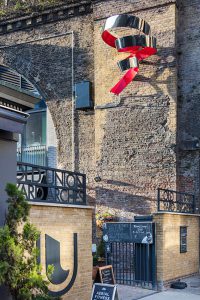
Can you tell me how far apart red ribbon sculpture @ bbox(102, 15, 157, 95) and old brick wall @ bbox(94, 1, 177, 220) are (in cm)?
45

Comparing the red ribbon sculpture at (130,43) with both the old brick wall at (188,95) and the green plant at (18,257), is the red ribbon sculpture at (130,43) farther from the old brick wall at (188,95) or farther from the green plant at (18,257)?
the green plant at (18,257)

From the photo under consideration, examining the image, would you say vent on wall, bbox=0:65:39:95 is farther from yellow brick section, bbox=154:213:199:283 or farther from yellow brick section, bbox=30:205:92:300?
yellow brick section, bbox=30:205:92:300

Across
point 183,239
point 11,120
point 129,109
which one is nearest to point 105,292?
point 11,120

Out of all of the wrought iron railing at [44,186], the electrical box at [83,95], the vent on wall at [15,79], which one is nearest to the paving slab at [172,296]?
the wrought iron railing at [44,186]

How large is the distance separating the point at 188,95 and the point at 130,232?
Answer: 18.6ft

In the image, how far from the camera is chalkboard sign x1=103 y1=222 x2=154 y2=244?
12.0 metres

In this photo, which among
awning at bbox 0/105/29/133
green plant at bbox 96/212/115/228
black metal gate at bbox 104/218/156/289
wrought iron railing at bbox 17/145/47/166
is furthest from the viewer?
wrought iron railing at bbox 17/145/47/166

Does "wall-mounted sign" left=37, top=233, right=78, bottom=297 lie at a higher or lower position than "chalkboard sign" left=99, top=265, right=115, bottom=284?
higher

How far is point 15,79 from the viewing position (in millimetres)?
18859

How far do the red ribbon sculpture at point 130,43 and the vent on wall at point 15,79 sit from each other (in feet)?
13.6

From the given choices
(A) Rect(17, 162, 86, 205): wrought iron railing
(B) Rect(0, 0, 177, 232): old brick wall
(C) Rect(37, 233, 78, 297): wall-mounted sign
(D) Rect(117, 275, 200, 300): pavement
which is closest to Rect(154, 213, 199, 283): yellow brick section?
(D) Rect(117, 275, 200, 300): pavement

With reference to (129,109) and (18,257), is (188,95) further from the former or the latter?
(18,257)

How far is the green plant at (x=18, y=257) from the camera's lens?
21.2 feet

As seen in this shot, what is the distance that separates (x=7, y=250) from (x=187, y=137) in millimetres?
10113
